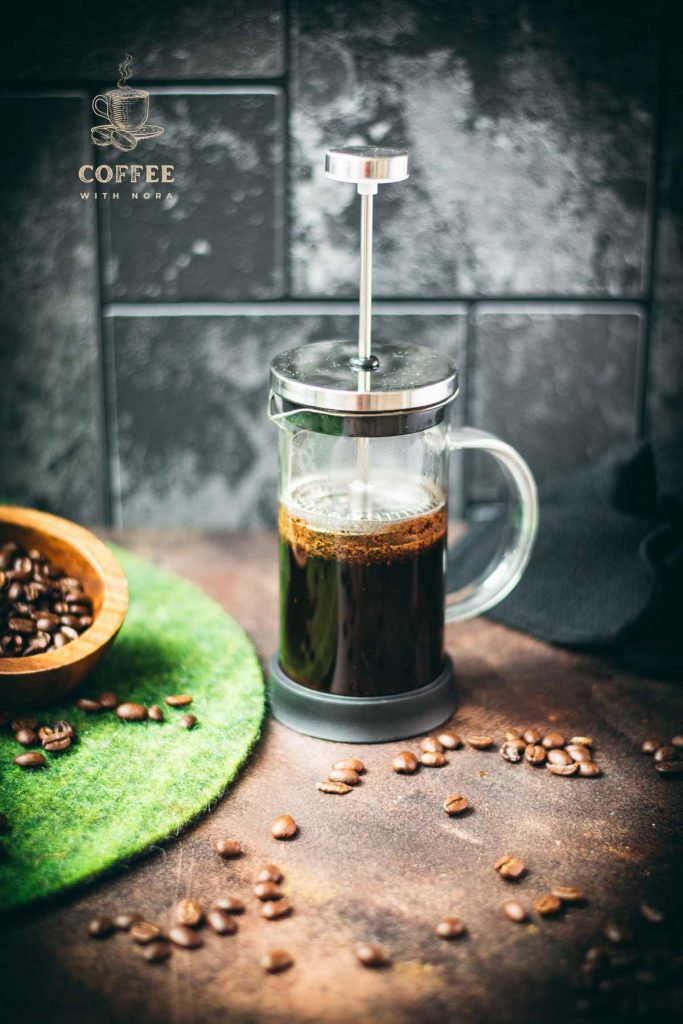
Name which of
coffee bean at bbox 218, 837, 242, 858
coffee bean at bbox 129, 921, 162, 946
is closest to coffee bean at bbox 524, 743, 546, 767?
coffee bean at bbox 218, 837, 242, 858

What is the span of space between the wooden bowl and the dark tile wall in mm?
387

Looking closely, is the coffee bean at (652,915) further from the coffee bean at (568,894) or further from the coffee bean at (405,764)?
the coffee bean at (405,764)

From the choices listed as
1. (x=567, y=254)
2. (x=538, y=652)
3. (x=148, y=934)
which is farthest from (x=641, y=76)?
(x=148, y=934)

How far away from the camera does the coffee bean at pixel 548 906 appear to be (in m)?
0.99

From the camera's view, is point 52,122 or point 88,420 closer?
point 52,122

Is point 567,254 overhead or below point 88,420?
overhead

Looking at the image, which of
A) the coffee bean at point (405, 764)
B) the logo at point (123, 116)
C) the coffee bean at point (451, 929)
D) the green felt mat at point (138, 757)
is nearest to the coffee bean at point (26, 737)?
the green felt mat at point (138, 757)

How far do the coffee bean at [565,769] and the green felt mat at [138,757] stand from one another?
→ 311 millimetres

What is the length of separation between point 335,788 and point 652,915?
0.33 metres

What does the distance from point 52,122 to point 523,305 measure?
2.31 ft

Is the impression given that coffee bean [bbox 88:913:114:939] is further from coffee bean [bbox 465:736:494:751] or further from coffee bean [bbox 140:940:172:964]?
coffee bean [bbox 465:736:494:751]

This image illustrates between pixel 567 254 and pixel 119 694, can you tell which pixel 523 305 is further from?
pixel 119 694

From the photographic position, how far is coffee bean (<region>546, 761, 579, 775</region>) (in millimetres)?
1199

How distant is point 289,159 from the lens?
5.34 feet
